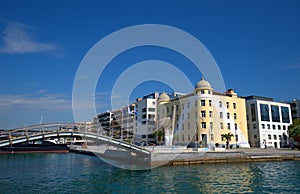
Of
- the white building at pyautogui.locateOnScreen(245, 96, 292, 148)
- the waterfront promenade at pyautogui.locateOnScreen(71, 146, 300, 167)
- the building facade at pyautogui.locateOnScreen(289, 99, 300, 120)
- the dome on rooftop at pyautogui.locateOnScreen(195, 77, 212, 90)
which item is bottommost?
the waterfront promenade at pyautogui.locateOnScreen(71, 146, 300, 167)

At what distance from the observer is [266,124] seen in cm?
6806

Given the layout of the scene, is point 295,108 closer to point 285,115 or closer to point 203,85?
point 285,115

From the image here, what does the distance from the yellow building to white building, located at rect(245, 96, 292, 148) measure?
3.55 m

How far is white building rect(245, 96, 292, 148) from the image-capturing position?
67.1 m

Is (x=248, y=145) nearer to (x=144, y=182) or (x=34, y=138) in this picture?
(x=144, y=182)

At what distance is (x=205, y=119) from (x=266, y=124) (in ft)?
66.8

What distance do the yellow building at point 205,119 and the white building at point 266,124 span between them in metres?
3.55

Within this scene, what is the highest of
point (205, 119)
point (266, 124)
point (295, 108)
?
point (295, 108)

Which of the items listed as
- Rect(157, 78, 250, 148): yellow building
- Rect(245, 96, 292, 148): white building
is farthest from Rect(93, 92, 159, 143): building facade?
Rect(245, 96, 292, 148): white building

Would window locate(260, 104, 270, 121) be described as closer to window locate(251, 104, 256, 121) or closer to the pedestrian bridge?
window locate(251, 104, 256, 121)

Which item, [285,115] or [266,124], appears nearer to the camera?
[266,124]

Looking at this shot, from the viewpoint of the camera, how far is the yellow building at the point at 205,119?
57969mm

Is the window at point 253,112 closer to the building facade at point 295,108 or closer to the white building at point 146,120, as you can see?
the building facade at point 295,108

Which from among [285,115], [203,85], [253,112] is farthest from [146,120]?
[285,115]
